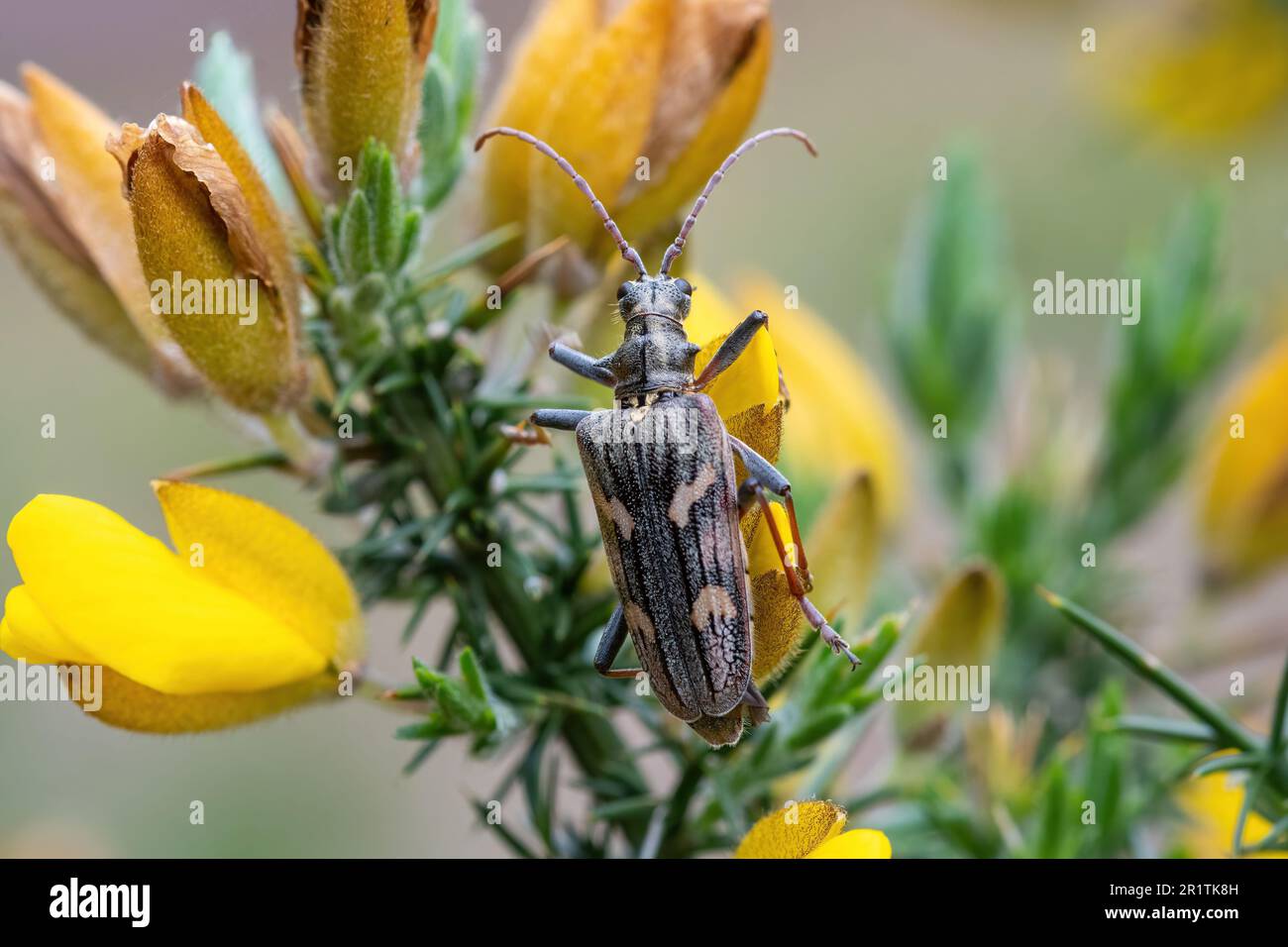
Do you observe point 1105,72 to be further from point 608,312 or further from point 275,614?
point 275,614

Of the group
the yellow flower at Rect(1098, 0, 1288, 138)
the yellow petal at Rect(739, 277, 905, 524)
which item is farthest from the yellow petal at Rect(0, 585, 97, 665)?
the yellow flower at Rect(1098, 0, 1288, 138)

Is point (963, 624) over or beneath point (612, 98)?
beneath

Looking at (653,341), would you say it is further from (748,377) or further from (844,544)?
(844,544)

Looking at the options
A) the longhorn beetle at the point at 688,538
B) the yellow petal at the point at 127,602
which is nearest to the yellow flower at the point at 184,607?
the yellow petal at the point at 127,602

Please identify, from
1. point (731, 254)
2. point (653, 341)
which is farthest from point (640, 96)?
point (731, 254)

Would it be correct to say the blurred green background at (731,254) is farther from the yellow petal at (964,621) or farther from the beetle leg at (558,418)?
the beetle leg at (558,418)

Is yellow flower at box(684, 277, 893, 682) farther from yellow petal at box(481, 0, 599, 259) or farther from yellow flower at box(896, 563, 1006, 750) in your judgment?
yellow petal at box(481, 0, 599, 259)
